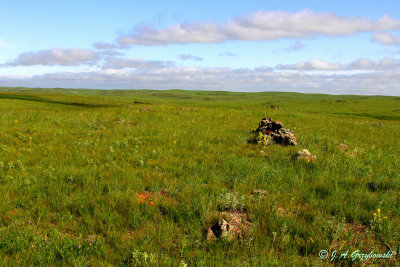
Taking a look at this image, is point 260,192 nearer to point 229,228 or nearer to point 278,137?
point 229,228

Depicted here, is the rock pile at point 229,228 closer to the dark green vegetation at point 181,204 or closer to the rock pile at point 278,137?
the dark green vegetation at point 181,204

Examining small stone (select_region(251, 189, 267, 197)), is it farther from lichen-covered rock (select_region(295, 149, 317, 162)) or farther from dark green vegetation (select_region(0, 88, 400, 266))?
lichen-covered rock (select_region(295, 149, 317, 162))

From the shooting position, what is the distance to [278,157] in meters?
8.09

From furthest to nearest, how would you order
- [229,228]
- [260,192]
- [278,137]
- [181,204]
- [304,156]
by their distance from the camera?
1. [278,137]
2. [304,156]
3. [260,192]
4. [181,204]
5. [229,228]

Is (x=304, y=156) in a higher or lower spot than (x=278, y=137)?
lower

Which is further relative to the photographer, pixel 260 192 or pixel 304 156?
pixel 304 156

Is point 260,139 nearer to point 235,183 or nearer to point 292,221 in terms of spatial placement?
point 235,183

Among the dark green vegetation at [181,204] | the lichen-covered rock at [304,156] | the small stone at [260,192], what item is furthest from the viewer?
the lichen-covered rock at [304,156]

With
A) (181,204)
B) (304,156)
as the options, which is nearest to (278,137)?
(304,156)

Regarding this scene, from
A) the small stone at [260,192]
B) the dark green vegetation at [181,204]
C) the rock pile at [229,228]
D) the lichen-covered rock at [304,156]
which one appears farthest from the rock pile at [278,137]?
the rock pile at [229,228]

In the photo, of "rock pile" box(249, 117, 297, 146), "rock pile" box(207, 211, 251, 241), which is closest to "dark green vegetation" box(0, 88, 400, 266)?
"rock pile" box(207, 211, 251, 241)

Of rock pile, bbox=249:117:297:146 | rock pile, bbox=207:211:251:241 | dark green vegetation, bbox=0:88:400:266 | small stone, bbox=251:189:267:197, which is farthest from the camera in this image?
rock pile, bbox=249:117:297:146

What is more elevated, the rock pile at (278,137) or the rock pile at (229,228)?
the rock pile at (278,137)

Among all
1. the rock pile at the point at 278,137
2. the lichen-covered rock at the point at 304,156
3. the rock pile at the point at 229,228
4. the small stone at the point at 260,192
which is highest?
the rock pile at the point at 278,137
